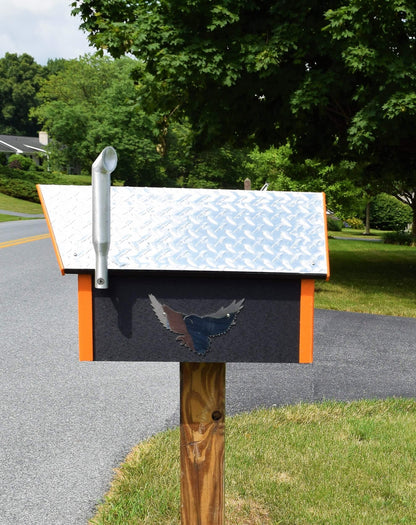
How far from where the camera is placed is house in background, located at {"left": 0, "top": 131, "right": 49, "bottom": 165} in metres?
67.4

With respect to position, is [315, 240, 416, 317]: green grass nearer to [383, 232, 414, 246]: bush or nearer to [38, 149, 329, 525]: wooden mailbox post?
[38, 149, 329, 525]: wooden mailbox post

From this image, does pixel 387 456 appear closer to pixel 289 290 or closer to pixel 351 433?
pixel 351 433

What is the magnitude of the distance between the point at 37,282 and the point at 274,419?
23.3ft

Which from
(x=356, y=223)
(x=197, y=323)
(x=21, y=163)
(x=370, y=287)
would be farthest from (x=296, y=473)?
(x=21, y=163)

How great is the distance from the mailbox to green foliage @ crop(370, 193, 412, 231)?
145ft

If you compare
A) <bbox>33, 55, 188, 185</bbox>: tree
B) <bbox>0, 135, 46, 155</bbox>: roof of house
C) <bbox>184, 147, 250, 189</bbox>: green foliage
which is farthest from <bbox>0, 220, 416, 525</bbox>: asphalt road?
<bbox>0, 135, 46, 155</bbox>: roof of house

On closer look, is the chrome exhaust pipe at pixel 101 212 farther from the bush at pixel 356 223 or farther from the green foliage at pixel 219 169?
the green foliage at pixel 219 169

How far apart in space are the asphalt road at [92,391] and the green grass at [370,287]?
3.00 ft

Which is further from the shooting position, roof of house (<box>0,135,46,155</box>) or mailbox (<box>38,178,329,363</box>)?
roof of house (<box>0,135,46,155</box>)

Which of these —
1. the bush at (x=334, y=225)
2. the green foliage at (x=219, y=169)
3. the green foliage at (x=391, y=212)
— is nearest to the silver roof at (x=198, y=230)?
the bush at (x=334, y=225)

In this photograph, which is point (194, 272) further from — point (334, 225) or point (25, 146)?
point (25, 146)

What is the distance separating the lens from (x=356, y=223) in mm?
48406

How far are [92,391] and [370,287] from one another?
807 cm

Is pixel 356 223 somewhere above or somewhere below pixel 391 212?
below
